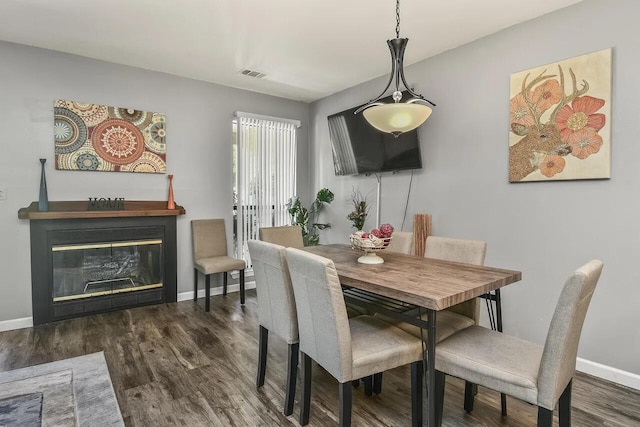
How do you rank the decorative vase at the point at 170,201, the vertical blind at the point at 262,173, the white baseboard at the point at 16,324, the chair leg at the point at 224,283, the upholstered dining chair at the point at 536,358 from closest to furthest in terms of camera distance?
the upholstered dining chair at the point at 536,358 → the white baseboard at the point at 16,324 → the decorative vase at the point at 170,201 → the chair leg at the point at 224,283 → the vertical blind at the point at 262,173

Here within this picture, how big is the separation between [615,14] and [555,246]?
5.41ft

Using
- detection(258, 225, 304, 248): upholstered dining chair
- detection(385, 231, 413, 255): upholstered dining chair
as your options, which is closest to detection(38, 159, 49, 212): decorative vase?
detection(258, 225, 304, 248): upholstered dining chair

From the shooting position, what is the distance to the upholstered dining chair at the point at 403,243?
2.86 meters

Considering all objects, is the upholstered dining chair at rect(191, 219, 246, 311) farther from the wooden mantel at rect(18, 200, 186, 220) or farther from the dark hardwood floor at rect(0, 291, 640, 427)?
the dark hardwood floor at rect(0, 291, 640, 427)

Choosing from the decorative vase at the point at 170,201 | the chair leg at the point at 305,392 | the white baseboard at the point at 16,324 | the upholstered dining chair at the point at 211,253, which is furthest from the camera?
the decorative vase at the point at 170,201

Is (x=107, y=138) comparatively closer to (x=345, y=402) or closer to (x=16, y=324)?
(x=16, y=324)

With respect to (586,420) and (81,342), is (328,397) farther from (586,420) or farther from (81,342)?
(81,342)

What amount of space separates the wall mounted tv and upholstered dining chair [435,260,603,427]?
2.24 m

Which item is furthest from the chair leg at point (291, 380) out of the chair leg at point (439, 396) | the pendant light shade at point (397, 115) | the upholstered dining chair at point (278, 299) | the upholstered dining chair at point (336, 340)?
the pendant light shade at point (397, 115)

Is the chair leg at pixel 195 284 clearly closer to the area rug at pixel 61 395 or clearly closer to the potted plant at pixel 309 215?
the potted plant at pixel 309 215

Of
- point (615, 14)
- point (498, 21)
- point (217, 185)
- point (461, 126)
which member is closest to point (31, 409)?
point (217, 185)

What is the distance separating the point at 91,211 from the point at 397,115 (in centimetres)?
319

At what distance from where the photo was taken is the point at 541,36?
8.95ft

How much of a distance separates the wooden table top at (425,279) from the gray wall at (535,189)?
38.9 inches
